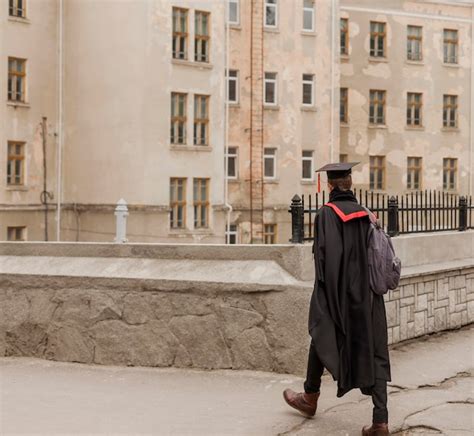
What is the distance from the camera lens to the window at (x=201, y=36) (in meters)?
34.4

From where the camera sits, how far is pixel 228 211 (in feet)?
118

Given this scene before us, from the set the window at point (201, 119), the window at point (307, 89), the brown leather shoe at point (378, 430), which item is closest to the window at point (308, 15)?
the window at point (307, 89)

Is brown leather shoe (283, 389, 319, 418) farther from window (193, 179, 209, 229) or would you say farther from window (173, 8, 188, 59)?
window (173, 8, 188, 59)

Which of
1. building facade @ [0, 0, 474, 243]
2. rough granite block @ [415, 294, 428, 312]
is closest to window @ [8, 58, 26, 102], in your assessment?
building facade @ [0, 0, 474, 243]

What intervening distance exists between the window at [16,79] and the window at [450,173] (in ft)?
73.0

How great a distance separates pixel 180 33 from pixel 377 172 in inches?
557

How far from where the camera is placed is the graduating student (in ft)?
21.4

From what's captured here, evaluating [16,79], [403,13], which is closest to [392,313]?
[16,79]

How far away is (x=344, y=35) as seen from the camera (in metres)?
42.9

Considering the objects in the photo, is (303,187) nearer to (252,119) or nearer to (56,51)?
(252,119)

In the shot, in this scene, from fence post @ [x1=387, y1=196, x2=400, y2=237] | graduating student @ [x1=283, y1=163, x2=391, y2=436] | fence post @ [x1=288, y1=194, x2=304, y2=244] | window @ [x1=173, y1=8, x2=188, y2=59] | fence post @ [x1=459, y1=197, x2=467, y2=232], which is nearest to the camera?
graduating student @ [x1=283, y1=163, x2=391, y2=436]

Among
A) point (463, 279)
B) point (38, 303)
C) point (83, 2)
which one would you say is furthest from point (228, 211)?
point (38, 303)

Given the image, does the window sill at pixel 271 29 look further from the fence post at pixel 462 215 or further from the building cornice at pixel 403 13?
the fence post at pixel 462 215

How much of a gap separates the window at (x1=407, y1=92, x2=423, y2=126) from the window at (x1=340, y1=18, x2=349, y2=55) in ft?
15.2
